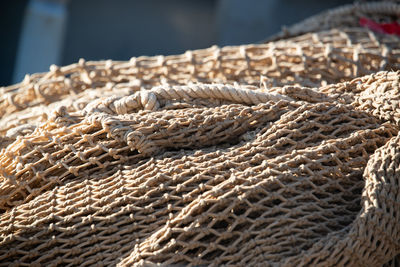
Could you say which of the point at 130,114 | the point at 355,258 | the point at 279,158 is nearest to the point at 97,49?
the point at 130,114

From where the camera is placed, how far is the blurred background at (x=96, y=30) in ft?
10.0

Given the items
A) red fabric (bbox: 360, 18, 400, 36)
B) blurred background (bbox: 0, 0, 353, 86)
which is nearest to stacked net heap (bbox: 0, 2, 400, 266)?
red fabric (bbox: 360, 18, 400, 36)

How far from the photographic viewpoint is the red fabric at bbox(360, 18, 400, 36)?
1740mm

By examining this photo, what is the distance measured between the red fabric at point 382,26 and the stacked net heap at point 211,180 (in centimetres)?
64

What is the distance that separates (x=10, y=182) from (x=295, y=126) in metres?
0.67

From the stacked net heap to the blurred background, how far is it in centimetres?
191

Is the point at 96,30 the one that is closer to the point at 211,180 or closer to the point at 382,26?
the point at 382,26

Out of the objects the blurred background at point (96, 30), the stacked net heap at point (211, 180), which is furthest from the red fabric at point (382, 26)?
the blurred background at point (96, 30)

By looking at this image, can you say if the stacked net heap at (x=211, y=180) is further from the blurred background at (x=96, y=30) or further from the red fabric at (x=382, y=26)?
the blurred background at (x=96, y=30)

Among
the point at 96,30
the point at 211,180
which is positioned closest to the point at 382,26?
the point at 211,180

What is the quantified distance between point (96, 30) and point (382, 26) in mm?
2035

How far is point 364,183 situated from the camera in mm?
1035

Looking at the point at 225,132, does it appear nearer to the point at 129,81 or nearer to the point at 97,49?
the point at 129,81

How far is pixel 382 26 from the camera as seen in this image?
1.77 metres
